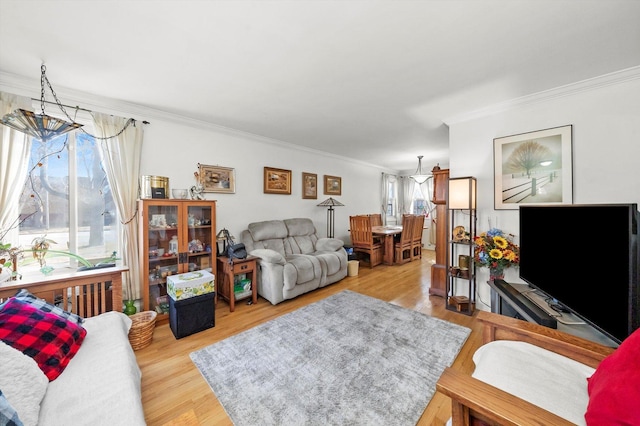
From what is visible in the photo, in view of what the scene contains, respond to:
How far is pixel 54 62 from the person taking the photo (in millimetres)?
1883

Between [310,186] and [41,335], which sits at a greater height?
[310,186]

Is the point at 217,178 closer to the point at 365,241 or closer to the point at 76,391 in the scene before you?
the point at 76,391

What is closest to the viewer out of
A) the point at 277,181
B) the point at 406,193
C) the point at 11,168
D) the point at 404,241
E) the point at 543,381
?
the point at 543,381

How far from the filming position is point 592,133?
7.29 ft

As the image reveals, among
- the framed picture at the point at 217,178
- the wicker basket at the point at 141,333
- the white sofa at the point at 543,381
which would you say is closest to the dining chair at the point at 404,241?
the framed picture at the point at 217,178

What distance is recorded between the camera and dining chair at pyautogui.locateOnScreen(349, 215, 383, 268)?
4832 millimetres

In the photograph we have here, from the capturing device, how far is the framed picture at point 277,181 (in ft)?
13.2

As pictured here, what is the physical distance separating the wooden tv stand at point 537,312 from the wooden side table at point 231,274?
274 centimetres

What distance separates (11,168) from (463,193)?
454cm

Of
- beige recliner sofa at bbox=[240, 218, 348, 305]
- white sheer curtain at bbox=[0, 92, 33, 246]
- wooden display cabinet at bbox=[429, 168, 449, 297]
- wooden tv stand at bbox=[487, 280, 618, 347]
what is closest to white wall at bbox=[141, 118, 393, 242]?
beige recliner sofa at bbox=[240, 218, 348, 305]

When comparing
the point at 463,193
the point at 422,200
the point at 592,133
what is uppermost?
the point at 592,133

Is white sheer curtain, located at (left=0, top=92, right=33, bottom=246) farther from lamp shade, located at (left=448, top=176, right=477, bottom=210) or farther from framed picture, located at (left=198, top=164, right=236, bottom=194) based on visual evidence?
lamp shade, located at (left=448, top=176, right=477, bottom=210)

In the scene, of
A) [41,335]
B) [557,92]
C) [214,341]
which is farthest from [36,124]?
[557,92]

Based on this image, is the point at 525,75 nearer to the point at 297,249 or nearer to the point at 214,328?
the point at 297,249
